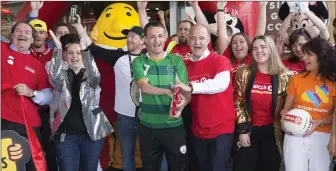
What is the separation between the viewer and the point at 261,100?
346 centimetres

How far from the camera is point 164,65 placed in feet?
10.5

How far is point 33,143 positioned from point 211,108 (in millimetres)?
1515

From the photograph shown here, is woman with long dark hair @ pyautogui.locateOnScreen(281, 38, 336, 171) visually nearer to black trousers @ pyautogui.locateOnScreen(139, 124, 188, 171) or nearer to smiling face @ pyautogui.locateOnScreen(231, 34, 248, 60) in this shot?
smiling face @ pyautogui.locateOnScreen(231, 34, 248, 60)

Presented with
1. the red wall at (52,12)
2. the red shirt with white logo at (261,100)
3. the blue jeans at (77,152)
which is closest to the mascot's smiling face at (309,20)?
the red shirt with white logo at (261,100)

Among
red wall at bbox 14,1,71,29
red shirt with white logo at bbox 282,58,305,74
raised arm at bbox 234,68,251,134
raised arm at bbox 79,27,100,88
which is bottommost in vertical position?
raised arm at bbox 234,68,251,134

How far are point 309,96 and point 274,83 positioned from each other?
1.15 feet

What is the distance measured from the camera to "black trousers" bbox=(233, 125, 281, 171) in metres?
3.49

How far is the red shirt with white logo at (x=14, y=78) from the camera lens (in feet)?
11.0

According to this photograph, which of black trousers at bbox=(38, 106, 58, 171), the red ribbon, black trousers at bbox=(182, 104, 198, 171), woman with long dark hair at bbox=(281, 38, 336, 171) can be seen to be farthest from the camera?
black trousers at bbox=(38, 106, 58, 171)

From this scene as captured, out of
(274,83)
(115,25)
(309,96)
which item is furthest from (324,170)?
(115,25)

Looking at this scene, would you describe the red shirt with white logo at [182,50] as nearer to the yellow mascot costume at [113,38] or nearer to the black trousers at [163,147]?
the yellow mascot costume at [113,38]

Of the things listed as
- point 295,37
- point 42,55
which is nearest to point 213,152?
point 295,37

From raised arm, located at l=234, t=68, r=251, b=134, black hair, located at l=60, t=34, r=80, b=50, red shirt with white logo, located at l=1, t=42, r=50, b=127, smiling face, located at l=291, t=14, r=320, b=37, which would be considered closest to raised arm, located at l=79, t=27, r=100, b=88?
black hair, located at l=60, t=34, r=80, b=50

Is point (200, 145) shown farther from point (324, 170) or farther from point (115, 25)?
point (115, 25)
